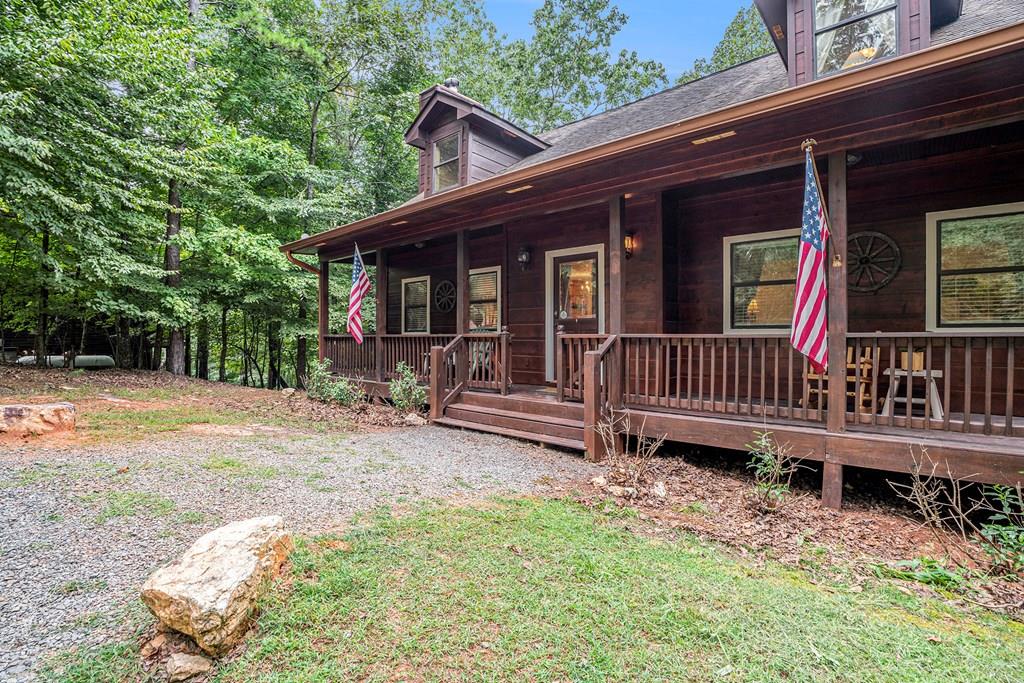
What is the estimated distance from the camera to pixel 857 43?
510cm

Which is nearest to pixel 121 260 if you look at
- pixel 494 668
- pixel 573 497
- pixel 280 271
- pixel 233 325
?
pixel 280 271

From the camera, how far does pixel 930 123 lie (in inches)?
138

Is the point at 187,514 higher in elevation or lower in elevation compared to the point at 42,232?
lower

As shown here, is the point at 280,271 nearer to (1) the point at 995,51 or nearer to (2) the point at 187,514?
(2) the point at 187,514

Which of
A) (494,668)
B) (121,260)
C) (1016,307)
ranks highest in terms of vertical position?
(121,260)

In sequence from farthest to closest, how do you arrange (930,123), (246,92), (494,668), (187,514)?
(246,92), (930,123), (187,514), (494,668)

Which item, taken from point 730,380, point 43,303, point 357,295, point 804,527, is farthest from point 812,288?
point 43,303

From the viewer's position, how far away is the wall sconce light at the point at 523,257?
24.6 ft

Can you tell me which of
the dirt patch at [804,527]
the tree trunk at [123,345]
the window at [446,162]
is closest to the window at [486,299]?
the window at [446,162]

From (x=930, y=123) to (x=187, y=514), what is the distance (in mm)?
5721

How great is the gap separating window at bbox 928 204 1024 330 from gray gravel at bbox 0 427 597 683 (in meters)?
3.68

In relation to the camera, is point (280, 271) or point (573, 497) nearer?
point (573, 497)

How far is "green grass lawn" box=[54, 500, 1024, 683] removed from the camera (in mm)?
1902

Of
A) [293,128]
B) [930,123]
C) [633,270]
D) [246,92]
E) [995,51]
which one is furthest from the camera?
[293,128]
